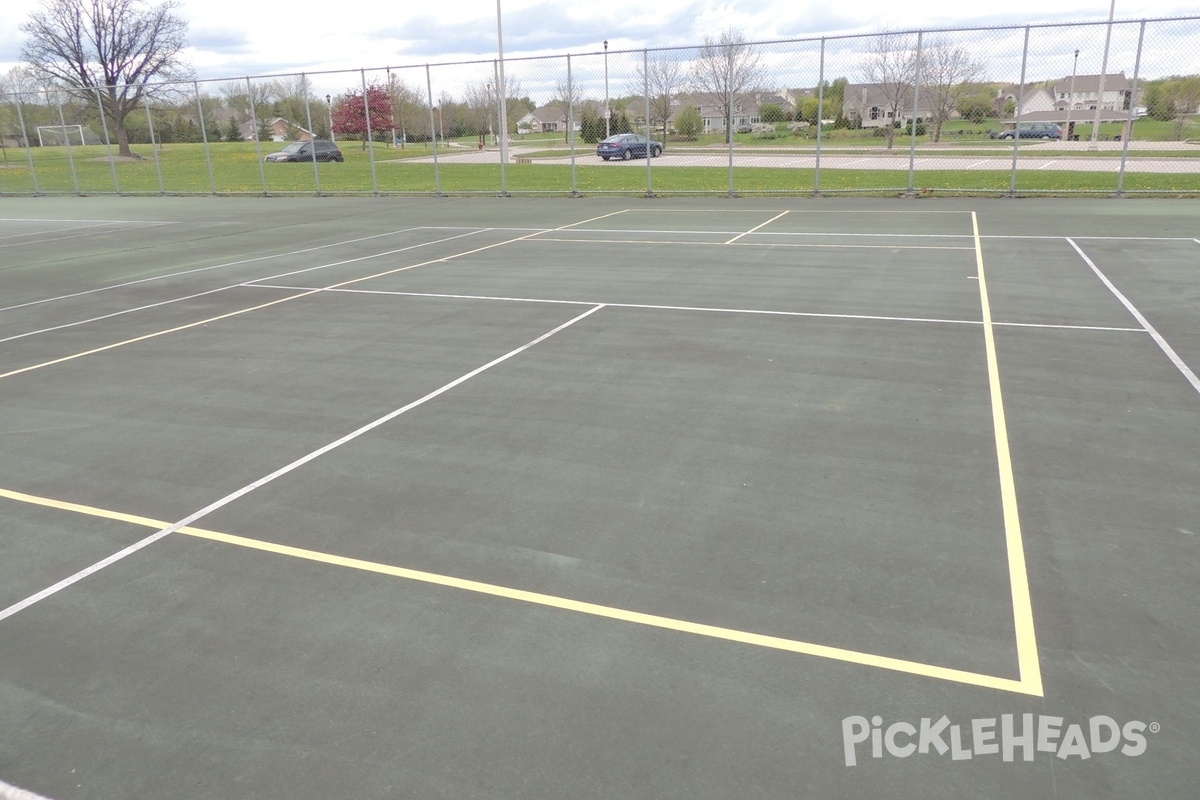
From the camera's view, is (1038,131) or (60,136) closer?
(1038,131)

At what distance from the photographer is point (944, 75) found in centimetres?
2247

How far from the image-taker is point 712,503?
5.51 m

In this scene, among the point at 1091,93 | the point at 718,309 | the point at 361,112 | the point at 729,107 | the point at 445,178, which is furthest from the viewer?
the point at 361,112

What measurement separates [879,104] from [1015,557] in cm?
2512

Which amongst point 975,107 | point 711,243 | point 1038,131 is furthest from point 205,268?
point 1038,131

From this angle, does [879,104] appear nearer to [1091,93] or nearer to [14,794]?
[1091,93]

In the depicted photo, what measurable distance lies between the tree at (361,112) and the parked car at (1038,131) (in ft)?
82.2

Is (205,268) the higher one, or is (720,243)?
(720,243)

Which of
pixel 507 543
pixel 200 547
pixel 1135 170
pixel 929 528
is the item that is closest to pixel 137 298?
pixel 200 547

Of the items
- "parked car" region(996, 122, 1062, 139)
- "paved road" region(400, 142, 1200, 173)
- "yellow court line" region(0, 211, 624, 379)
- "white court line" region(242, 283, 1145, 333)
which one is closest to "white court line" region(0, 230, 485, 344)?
"white court line" region(242, 283, 1145, 333)

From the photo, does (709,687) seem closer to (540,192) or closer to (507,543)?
(507,543)

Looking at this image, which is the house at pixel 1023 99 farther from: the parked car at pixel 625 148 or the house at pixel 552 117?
the parked car at pixel 625 148

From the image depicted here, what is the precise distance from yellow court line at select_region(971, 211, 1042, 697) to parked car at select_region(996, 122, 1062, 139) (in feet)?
72.1

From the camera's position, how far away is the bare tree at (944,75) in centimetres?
2191
